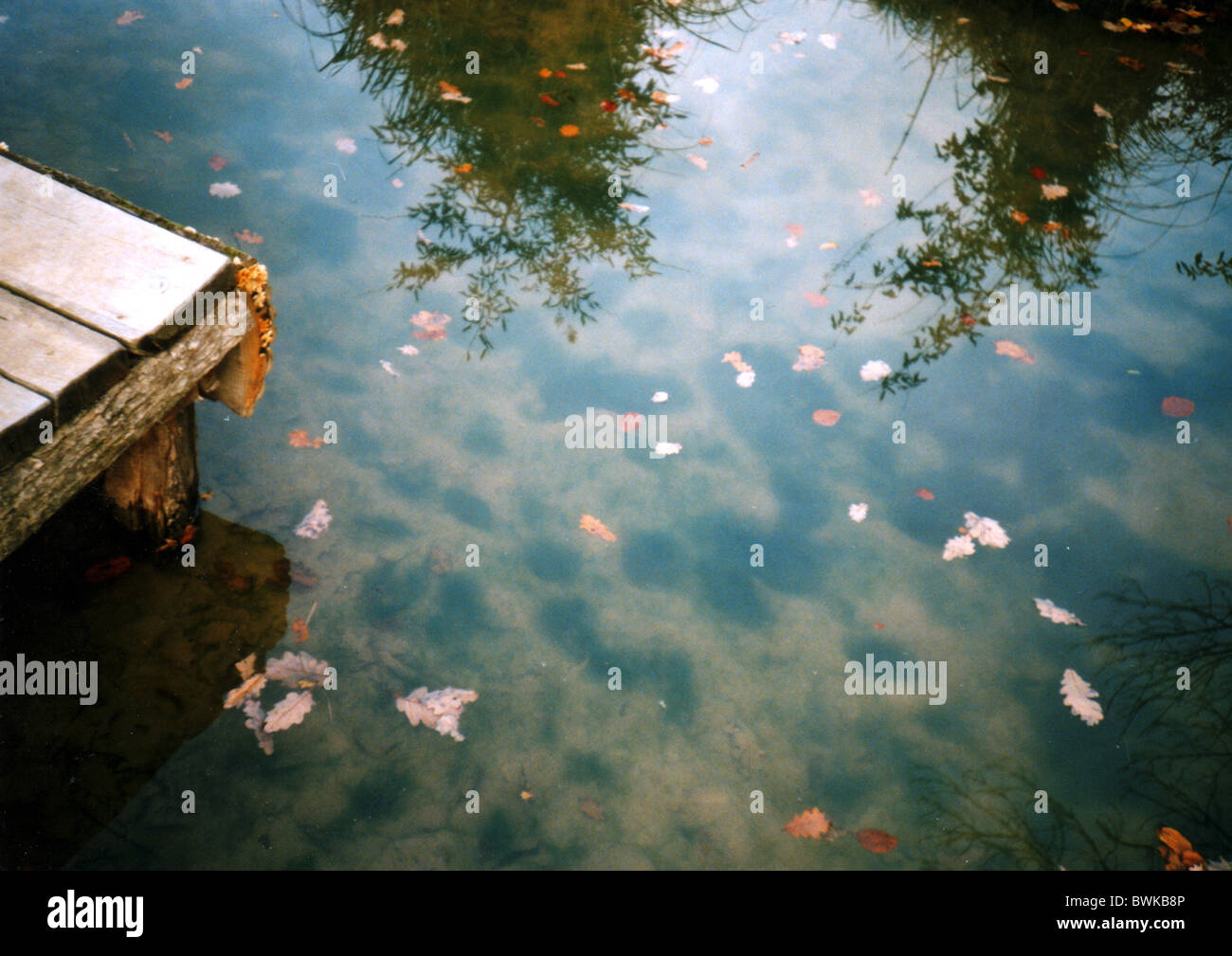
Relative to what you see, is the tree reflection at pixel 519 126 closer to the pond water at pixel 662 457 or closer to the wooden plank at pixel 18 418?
the pond water at pixel 662 457

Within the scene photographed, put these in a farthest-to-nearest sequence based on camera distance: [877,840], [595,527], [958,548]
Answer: [958,548] → [595,527] → [877,840]

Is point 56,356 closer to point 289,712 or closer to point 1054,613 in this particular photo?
point 289,712

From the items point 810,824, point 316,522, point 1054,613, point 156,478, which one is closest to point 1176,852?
point 1054,613

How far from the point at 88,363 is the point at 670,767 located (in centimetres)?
202

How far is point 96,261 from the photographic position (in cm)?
229

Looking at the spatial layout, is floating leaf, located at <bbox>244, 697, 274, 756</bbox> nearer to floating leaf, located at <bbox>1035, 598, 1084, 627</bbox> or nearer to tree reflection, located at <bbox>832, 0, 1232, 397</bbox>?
floating leaf, located at <bbox>1035, 598, 1084, 627</bbox>

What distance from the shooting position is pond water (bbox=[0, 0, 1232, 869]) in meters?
2.55

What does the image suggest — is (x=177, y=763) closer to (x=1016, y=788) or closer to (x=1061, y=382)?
(x=1016, y=788)

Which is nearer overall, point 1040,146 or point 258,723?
point 258,723

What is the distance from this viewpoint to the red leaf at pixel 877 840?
252 cm

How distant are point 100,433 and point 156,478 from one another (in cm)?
63

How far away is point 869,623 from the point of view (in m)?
3.05

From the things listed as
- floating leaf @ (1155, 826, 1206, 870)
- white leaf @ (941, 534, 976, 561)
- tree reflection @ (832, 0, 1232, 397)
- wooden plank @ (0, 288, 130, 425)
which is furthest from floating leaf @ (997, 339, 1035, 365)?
wooden plank @ (0, 288, 130, 425)
